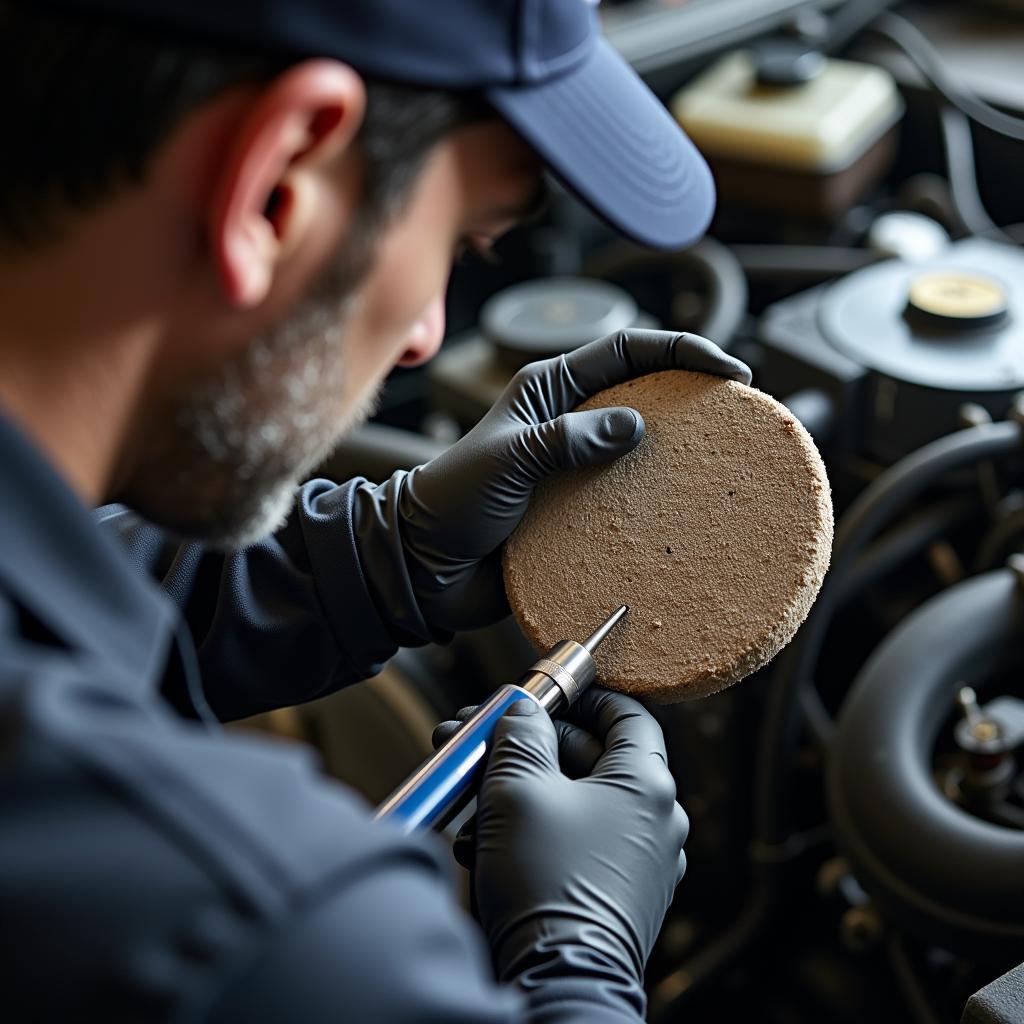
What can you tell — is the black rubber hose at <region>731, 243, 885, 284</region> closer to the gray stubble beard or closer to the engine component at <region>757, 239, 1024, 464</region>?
the engine component at <region>757, 239, 1024, 464</region>

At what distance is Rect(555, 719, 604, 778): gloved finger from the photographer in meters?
0.78

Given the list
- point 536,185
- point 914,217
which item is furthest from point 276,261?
point 914,217

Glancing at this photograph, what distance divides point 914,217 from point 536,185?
115 cm

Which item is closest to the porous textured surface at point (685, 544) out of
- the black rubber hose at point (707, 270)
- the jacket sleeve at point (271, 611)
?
the jacket sleeve at point (271, 611)

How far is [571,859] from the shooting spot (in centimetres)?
67

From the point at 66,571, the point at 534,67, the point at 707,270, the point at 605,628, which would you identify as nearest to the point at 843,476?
the point at 707,270

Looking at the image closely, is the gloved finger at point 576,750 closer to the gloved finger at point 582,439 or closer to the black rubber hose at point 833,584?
the gloved finger at point 582,439

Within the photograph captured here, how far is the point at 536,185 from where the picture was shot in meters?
0.63

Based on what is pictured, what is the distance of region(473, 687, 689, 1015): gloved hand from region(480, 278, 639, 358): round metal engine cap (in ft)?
2.44

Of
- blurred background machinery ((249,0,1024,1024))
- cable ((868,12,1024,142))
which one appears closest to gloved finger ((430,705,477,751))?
blurred background machinery ((249,0,1024,1024))

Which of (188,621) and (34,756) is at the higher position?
(34,756)

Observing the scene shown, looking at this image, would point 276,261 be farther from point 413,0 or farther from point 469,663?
point 469,663

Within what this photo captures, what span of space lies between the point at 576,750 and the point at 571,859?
122 mm

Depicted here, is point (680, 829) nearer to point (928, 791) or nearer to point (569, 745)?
point (569, 745)
